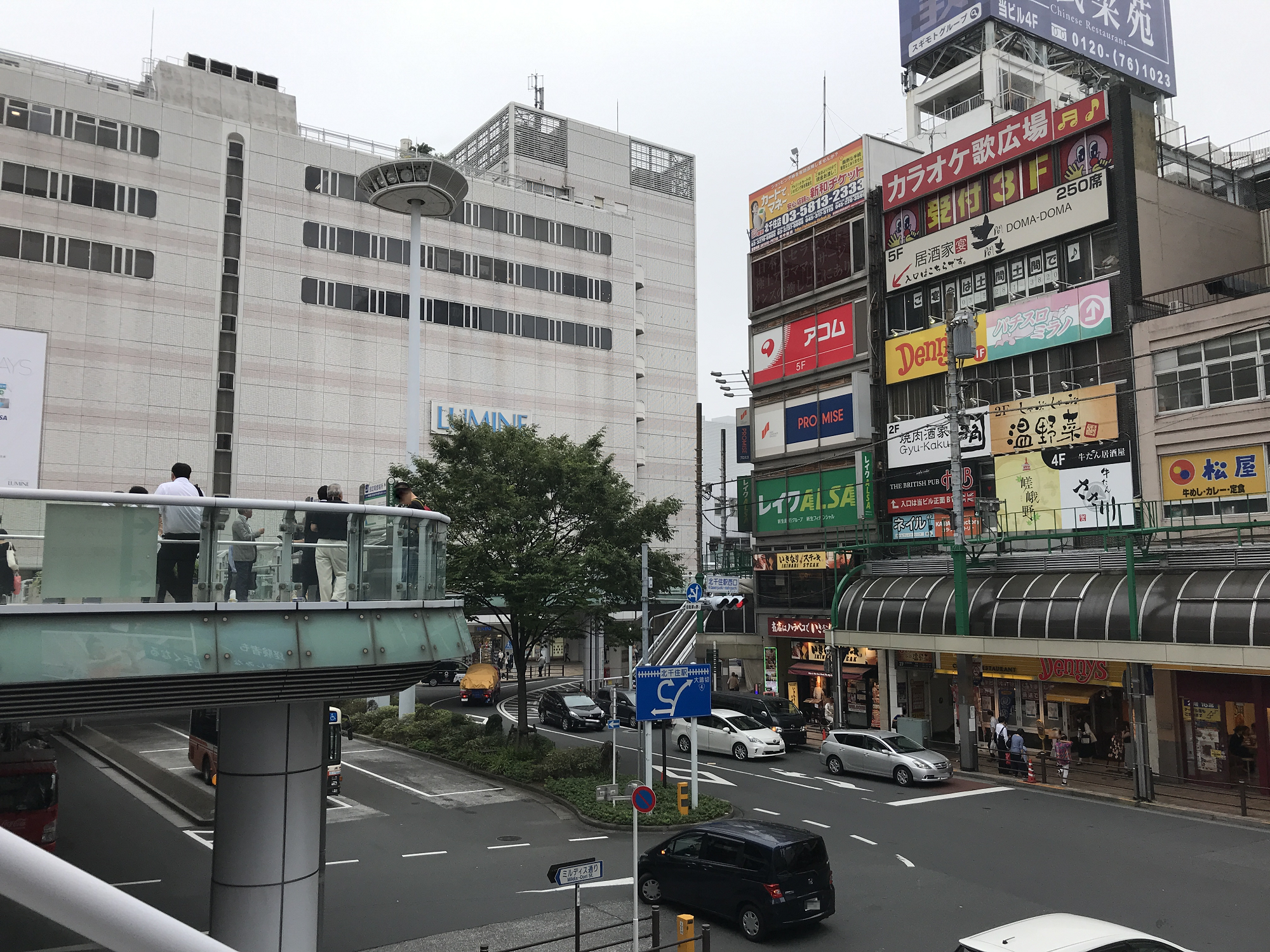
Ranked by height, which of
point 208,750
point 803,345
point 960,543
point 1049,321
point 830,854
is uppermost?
point 803,345

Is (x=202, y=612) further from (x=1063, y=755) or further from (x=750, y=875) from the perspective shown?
(x=1063, y=755)

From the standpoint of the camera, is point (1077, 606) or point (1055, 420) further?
point (1055, 420)

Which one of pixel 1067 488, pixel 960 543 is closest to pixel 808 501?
pixel 1067 488

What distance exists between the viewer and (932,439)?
38406 millimetres

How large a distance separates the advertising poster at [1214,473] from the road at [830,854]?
1069cm

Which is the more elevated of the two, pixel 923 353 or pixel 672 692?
pixel 923 353

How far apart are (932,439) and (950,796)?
53.7 ft

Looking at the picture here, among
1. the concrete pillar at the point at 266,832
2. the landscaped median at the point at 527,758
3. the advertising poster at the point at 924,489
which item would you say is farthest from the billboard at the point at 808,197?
the concrete pillar at the point at 266,832

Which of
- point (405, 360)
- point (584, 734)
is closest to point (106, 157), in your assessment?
point (405, 360)

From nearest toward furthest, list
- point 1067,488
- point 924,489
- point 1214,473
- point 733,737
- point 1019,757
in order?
point 1019,757, point 1214,473, point 733,737, point 1067,488, point 924,489

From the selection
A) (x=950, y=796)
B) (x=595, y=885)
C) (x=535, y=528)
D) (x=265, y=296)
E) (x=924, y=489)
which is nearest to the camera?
(x=595, y=885)

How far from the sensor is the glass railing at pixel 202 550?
9.36 metres

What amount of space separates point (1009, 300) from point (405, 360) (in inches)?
1601

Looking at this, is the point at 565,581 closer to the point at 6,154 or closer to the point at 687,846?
the point at 687,846
